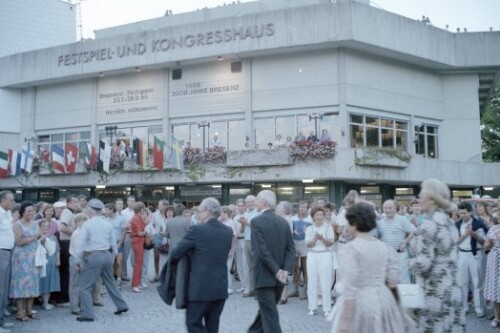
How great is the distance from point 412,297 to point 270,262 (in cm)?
194

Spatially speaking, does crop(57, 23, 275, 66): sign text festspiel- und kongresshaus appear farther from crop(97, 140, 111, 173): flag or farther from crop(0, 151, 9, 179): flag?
crop(0, 151, 9, 179): flag

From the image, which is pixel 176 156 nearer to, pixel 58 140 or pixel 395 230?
pixel 58 140

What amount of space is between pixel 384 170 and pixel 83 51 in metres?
17.6

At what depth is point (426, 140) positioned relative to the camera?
2869cm

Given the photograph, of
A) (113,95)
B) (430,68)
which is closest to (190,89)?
(113,95)

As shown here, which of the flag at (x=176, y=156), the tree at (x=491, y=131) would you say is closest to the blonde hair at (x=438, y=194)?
the flag at (x=176, y=156)

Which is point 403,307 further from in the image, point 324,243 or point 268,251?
point 324,243

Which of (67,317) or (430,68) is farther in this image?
(430,68)

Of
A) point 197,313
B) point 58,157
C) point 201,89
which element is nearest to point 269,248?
point 197,313

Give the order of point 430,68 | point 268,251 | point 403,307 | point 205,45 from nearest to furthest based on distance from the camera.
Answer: point 403,307, point 268,251, point 205,45, point 430,68

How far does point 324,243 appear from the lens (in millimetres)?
10008

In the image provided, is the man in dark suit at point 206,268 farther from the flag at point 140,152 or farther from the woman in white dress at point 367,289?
the flag at point 140,152

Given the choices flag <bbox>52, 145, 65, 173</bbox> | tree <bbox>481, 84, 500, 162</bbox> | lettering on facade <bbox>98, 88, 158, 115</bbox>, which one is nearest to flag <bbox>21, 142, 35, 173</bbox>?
flag <bbox>52, 145, 65, 173</bbox>

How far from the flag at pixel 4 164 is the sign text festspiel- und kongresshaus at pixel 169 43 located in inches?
236
